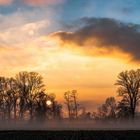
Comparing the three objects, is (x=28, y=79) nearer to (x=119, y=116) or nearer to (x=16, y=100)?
(x=16, y=100)

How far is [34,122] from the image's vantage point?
360 ft

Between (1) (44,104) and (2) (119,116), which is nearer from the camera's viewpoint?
(2) (119,116)

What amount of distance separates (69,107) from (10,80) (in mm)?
22306

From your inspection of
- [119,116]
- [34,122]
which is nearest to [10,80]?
[34,122]

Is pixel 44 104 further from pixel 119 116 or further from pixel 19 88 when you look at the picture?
pixel 119 116

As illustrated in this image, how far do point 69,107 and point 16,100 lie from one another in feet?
69.5
